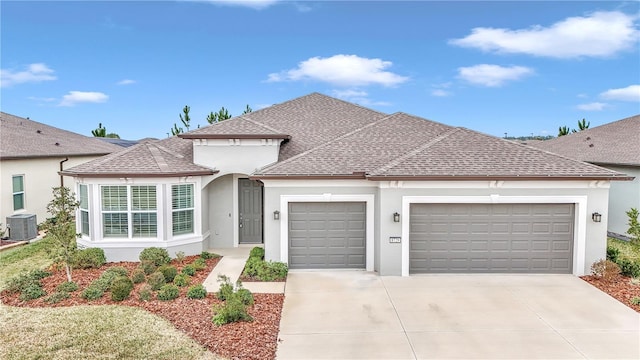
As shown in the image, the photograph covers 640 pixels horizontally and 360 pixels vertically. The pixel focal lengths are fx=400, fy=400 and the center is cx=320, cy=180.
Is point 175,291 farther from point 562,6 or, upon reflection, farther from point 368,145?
point 562,6

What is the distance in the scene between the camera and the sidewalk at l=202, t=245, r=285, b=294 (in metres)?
9.85

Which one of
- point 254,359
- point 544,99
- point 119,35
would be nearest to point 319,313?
point 254,359

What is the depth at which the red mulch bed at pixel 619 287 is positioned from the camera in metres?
9.24

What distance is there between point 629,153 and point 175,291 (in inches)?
698

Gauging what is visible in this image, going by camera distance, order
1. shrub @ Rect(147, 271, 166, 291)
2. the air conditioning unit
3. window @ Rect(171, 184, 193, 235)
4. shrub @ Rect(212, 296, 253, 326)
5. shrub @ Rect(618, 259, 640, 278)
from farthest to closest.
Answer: the air conditioning unit → window @ Rect(171, 184, 193, 235) → shrub @ Rect(618, 259, 640, 278) → shrub @ Rect(147, 271, 166, 291) → shrub @ Rect(212, 296, 253, 326)

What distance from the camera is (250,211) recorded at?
47.6 ft

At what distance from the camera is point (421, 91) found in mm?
28766

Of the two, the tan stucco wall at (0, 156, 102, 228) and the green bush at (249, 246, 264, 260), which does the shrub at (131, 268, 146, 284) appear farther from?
the tan stucco wall at (0, 156, 102, 228)

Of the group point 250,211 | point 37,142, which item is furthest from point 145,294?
point 37,142

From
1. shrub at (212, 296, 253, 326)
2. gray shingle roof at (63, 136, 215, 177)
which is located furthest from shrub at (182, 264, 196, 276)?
shrub at (212, 296, 253, 326)

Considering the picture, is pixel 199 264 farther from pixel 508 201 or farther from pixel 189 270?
pixel 508 201

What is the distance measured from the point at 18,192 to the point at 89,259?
7.72 m

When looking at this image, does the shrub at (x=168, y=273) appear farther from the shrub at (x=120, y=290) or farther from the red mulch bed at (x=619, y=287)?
the red mulch bed at (x=619, y=287)

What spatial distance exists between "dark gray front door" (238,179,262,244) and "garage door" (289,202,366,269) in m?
3.28
